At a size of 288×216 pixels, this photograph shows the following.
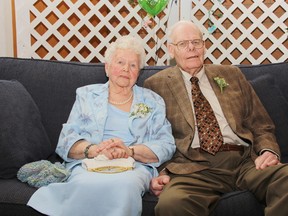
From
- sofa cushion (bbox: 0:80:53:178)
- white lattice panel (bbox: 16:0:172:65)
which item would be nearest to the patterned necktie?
sofa cushion (bbox: 0:80:53:178)

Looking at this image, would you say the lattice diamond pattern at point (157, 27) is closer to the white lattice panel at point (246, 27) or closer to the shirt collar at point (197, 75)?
the white lattice panel at point (246, 27)

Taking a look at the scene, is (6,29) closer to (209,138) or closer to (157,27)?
(157,27)

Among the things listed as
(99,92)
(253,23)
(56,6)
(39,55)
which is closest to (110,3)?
(56,6)

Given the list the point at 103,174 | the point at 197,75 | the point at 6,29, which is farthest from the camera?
the point at 6,29

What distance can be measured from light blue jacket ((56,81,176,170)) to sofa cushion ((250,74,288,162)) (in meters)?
0.56

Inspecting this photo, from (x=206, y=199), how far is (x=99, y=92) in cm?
73

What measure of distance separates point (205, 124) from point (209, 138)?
0.24ft

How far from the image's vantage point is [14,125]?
1834 mm

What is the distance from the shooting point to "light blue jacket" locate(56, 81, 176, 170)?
1828 millimetres

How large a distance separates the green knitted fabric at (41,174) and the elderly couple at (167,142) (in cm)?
5

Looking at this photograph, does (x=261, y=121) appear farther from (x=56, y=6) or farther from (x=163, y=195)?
(x=56, y=6)

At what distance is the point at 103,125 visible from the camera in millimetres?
1866

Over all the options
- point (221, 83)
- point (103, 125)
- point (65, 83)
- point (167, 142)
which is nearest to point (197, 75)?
point (221, 83)

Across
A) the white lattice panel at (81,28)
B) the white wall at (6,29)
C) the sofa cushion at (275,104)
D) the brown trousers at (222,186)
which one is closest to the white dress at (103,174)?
the brown trousers at (222,186)
